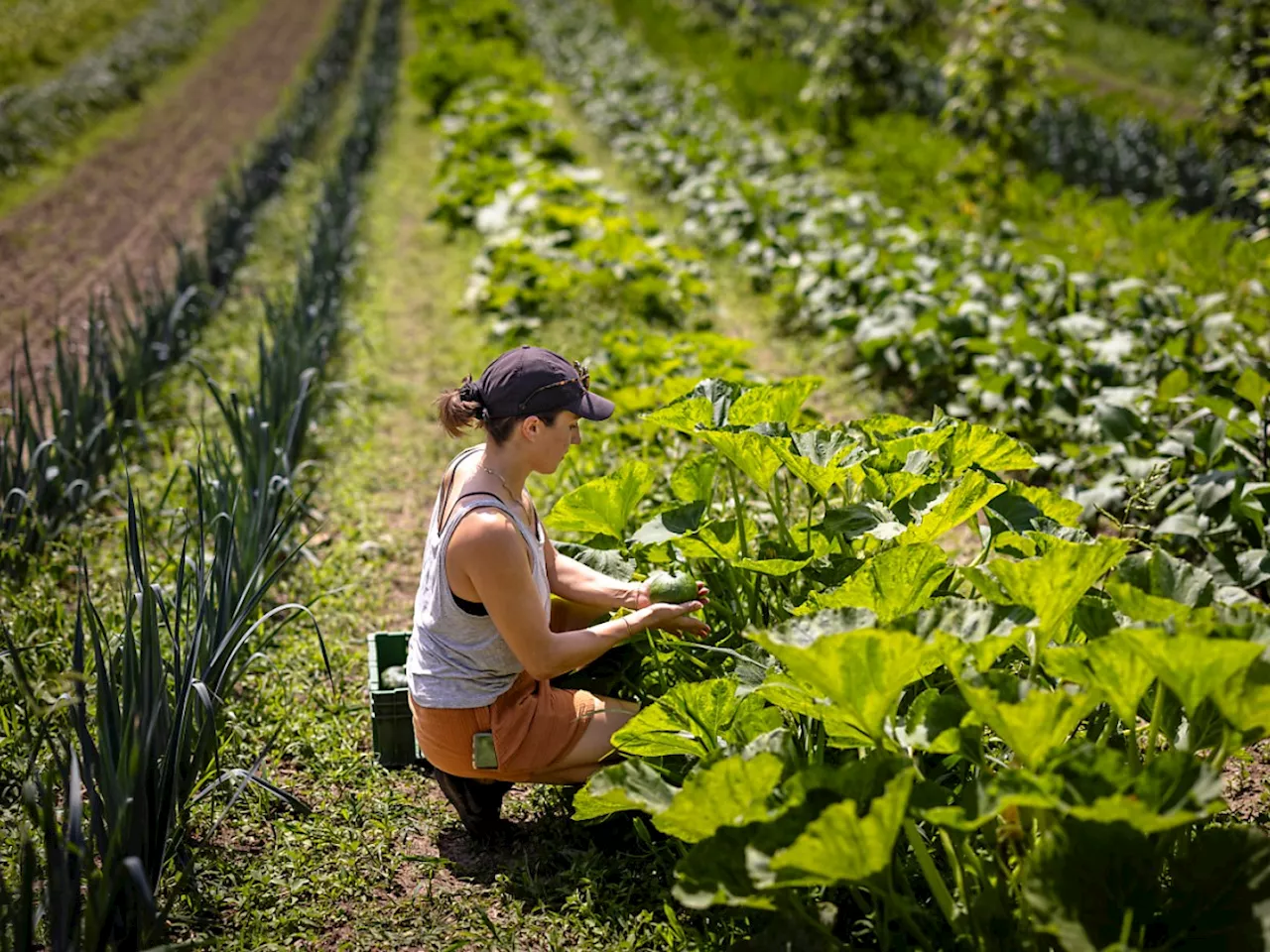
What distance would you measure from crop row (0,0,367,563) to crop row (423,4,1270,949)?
70.5 inches

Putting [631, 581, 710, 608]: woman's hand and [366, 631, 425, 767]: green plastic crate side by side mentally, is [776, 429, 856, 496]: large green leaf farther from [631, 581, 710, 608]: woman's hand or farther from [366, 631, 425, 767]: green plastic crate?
[366, 631, 425, 767]: green plastic crate

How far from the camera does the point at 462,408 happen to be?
2318 mm

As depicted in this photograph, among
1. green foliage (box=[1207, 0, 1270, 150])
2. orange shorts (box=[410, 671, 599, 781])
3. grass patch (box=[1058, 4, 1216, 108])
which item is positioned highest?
green foliage (box=[1207, 0, 1270, 150])

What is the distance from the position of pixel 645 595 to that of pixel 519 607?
1.08 feet

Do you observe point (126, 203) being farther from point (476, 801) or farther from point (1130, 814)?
point (1130, 814)

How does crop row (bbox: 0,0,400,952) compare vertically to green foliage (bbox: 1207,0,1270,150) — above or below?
below

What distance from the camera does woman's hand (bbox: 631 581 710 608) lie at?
240 centimetres

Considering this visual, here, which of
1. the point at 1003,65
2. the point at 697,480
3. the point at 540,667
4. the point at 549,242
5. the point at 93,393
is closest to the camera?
the point at 540,667

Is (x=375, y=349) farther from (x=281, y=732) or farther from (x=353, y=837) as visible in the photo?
(x=353, y=837)

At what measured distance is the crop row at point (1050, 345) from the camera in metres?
3.23

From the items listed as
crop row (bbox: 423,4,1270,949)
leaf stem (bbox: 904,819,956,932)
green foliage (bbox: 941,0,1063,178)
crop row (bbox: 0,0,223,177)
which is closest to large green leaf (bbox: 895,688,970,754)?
crop row (bbox: 423,4,1270,949)

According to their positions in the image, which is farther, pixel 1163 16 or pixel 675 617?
pixel 1163 16

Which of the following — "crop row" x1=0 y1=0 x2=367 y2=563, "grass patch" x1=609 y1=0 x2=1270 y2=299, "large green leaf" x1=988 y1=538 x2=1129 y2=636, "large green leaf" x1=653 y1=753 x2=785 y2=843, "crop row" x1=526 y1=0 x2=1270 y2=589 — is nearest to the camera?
"large green leaf" x1=653 y1=753 x2=785 y2=843

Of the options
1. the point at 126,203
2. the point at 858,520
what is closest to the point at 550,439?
the point at 858,520
